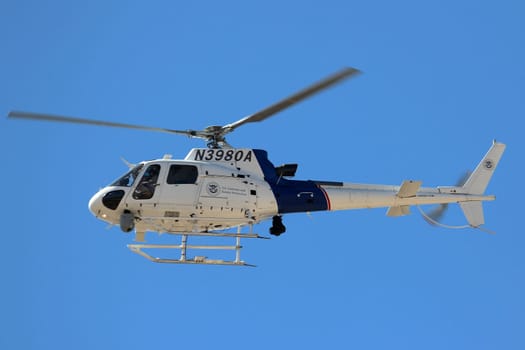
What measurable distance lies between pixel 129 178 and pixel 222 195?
1.75m

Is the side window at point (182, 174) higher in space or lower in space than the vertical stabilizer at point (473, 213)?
lower

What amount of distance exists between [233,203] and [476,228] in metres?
5.07

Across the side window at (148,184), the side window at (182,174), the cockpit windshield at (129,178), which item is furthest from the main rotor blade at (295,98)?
the cockpit windshield at (129,178)

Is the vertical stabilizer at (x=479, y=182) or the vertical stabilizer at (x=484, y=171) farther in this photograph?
the vertical stabilizer at (x=484, y=171)

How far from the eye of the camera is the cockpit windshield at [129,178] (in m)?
14.7

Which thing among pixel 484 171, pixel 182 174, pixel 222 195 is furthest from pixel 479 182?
pixel 182 174

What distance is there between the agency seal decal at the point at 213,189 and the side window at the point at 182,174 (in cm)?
29

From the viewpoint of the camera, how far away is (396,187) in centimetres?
1567

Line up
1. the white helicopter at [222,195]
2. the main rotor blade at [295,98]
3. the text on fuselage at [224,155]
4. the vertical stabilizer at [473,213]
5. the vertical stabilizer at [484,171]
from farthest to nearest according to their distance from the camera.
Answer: the vertical stabilizer at [484,171], the vertical stabilizer at [473,213], the text on fuselage at [224,155], the white helicopter at [222,195], the main rotor blade at [295,98]

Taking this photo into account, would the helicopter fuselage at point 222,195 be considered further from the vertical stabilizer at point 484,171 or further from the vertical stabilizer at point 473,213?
the vertical stabilizer at point 484,171

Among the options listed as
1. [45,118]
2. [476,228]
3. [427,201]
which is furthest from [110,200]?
[476,228]

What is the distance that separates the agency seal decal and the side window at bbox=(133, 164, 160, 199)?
97cm

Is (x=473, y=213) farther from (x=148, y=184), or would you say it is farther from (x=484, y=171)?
(x=148, y=184)

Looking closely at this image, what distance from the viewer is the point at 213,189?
14.7 m
